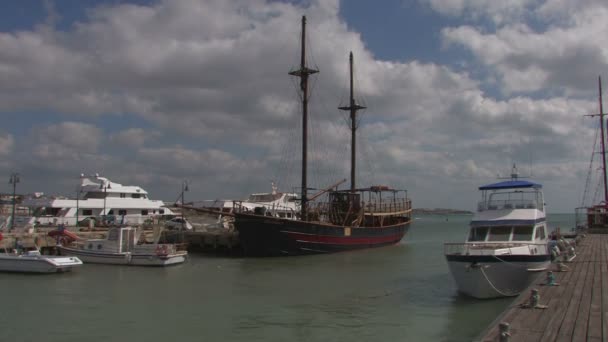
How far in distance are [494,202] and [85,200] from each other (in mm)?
45719

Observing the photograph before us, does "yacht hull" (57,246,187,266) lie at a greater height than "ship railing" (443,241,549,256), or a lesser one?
lesser

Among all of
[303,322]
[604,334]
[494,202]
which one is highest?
[494,202]

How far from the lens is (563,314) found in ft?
36.7

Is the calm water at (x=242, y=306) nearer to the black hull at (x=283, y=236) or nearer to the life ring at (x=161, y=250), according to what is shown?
the life ring at (x=161, y=250)

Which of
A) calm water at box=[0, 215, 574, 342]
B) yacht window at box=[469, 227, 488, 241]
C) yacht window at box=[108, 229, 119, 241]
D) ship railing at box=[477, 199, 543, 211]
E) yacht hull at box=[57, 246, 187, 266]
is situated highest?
ship railing at box=[477, 199, 543, 211]

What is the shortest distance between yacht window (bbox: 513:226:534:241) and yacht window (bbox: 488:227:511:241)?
27 cm

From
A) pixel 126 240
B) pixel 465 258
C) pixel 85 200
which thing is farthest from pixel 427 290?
pixel 85 200

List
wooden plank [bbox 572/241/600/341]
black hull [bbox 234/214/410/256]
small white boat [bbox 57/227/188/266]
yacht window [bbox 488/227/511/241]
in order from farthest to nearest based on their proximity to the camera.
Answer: black hull [bbox 234/214/410/256] → small white boat [bbox 57/227/188/266] → yacht window [bbox 488/227/511/241] → wooden plank [bbox 572/241/600/341]

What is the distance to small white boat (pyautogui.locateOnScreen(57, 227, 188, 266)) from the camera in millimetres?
31000

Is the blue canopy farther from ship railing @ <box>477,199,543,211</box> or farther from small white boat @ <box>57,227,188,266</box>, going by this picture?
small white boat @ <box>57,227,188,266</box>

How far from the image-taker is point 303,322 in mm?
15898

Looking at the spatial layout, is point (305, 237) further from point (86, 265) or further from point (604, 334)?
point (604, 334)

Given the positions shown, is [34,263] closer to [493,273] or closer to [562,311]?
[493,273]

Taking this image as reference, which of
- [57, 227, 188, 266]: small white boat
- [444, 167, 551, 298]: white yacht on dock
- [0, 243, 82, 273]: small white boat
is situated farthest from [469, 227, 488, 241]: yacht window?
[0, 243, 82, 273]: small white boat
